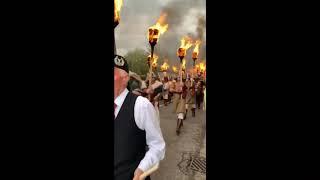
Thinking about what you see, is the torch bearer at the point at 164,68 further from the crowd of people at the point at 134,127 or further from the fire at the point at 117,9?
the fire at the point at 117,9

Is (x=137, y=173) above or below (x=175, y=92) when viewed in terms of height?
below

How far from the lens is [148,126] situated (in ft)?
4.17

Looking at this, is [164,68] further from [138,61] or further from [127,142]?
[127,142]

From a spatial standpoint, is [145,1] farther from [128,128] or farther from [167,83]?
[128,128]

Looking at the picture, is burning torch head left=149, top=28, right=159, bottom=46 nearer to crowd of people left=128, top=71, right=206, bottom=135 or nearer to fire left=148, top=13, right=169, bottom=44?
fire left=148, top=13, right=169, bottom=44

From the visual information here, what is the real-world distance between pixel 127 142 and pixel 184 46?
20.7 inches

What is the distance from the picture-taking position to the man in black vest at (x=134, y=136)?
1.27 metres

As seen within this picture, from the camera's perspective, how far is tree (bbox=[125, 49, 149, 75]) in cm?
138

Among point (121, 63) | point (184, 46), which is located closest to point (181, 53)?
point (184, 46)
